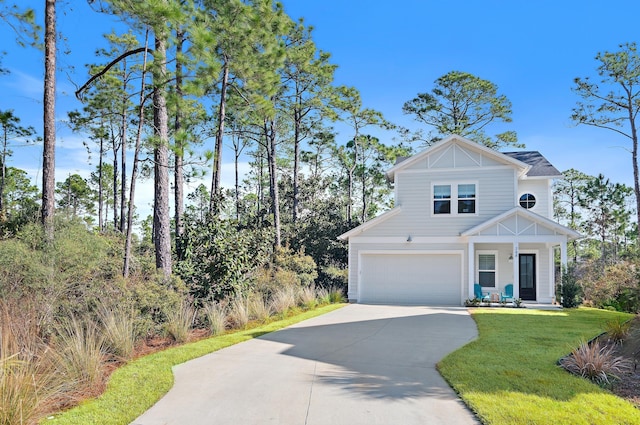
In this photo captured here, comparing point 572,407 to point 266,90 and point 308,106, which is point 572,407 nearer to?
point 266,90

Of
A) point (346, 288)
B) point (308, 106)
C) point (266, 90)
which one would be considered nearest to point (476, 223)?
point (346, 288)

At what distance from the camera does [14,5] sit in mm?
9484

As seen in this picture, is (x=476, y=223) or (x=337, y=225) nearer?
(x=476, y=223)

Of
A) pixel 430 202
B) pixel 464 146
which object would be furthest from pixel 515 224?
pixel 464 146

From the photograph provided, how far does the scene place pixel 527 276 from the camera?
1758cm

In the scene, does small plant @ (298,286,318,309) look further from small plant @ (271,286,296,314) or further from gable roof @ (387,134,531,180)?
gable roof @ (387,134,531,180)

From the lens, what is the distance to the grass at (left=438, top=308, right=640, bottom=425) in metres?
4.21

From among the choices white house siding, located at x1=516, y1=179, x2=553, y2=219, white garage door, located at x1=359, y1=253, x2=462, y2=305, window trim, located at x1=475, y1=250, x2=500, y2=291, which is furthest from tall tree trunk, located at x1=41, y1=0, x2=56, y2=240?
white house siding, located at x1=516, y1=179, x2=553, y2=219

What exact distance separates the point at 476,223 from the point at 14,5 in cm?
1610

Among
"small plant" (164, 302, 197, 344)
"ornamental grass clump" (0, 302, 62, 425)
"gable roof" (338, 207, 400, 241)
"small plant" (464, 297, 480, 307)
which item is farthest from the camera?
"gable roof" (338, 207, 400, 241)

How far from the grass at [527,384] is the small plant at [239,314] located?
5.24 metres

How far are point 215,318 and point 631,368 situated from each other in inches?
302

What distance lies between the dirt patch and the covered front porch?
27.3 ft

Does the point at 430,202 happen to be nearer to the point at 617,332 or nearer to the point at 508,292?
the point at 508,292
